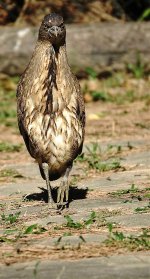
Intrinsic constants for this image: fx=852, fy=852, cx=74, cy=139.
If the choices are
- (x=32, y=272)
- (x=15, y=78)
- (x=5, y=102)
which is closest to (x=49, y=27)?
(x=32, y=272)

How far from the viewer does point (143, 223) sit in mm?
5535

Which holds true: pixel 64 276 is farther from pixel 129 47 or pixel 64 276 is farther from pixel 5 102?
pixel 129 47

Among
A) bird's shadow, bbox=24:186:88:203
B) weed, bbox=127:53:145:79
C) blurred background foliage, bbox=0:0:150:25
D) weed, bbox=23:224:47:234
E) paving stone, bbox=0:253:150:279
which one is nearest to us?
paving stone, bbox=0:253:150:279

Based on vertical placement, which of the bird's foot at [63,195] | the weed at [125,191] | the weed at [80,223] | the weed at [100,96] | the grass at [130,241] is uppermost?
the grass at [130,241]

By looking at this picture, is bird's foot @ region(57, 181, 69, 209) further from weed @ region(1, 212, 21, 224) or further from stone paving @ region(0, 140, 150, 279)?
weed @ region(1, 212, 21, 224)

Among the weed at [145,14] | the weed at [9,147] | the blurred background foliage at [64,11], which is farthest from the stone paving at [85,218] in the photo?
the blurred background foliage at [64,11]

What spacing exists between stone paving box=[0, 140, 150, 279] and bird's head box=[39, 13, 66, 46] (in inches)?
50.5

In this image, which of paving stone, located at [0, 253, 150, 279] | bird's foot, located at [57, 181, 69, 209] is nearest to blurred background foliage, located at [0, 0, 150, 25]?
bird's foot, located at [57, 181, 69, 209]

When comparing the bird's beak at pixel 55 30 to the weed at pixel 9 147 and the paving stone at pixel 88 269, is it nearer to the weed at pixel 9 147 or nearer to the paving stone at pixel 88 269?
the paving stone at pixel 88 269

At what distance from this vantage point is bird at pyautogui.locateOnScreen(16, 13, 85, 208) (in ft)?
21.4

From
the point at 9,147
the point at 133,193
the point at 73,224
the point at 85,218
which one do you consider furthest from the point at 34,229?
the point at 9,147

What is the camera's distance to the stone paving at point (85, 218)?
4.43 metres

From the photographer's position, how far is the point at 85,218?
230 inches

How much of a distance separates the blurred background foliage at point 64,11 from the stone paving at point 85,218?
5.28 meters
